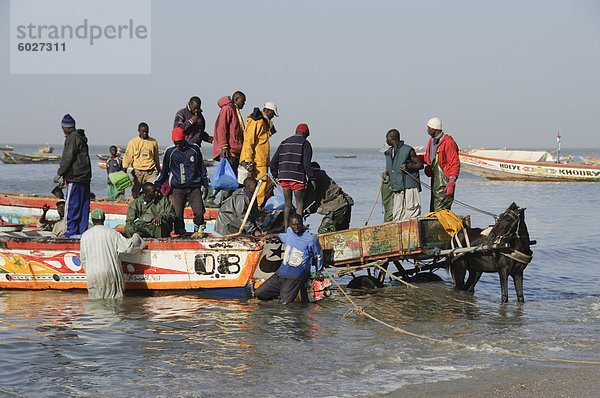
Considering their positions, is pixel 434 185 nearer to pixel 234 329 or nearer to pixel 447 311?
pixel 447 311

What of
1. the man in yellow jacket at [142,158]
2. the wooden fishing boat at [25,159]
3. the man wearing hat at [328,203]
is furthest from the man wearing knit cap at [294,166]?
the wooden fishing boat at [25,159]

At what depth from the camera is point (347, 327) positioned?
874 centimetres

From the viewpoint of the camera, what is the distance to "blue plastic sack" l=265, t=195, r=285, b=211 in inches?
417

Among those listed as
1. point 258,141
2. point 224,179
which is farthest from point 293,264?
point 258,141

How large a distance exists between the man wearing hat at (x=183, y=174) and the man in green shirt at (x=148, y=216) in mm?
243

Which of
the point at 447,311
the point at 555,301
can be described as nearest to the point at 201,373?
the point at 447,311

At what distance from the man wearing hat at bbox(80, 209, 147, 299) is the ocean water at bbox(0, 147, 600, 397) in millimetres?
235

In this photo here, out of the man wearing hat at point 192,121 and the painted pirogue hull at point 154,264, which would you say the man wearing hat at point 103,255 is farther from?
the man wearing hat at point 192,121

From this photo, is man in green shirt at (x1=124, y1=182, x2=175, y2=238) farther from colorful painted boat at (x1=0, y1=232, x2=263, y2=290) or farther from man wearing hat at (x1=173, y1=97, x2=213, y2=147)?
man wearing hat at (x1=173, y1=97, x2=213, y2=147)

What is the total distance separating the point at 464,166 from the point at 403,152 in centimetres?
3882

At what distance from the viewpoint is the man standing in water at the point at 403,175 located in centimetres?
1030

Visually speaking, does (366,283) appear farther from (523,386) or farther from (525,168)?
(525,168)

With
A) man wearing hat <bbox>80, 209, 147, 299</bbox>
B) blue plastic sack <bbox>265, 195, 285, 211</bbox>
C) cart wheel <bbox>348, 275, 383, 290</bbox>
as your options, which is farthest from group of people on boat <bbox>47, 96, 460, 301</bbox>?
cart wheel <bbox>348, 275, 383, 290</bbox>

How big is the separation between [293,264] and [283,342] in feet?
4.72
